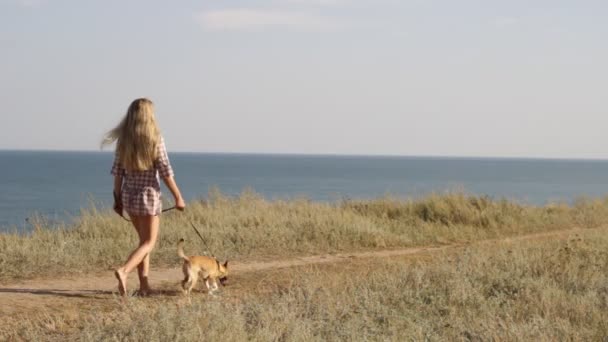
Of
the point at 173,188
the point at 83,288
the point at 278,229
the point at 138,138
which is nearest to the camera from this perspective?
the point at 138,138

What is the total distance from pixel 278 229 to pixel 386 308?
606 cm

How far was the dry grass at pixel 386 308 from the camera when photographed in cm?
706

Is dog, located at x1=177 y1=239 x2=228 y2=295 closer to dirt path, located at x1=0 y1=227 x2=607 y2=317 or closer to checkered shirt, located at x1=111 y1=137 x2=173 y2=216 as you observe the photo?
dirt path, located at x1=0 y1=227 x2=607 y2=317

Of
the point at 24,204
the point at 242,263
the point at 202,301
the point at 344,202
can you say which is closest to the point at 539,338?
the point at 202,301

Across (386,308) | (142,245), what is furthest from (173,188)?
(386,308)

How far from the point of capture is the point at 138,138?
7980mm

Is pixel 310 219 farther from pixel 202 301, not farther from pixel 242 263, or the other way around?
pixel 202 301

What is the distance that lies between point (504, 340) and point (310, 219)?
26.7 feet

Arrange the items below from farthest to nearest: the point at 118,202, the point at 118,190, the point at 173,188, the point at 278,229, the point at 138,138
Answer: the point at 278,229 < the point at 118,202 < the point at 118,190 < the point at 173,188 < the point at 138,138

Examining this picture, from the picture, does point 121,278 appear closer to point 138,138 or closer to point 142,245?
point 142,245

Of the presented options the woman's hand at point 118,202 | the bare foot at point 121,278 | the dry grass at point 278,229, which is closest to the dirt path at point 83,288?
the bare foot at point 121,278

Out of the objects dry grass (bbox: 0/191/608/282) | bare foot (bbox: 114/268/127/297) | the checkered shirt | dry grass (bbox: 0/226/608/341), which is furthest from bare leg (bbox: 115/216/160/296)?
dry grass (bbox: 0/191/608/282)

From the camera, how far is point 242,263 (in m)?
11.8

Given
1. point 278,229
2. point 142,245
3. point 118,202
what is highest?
point 118,202
